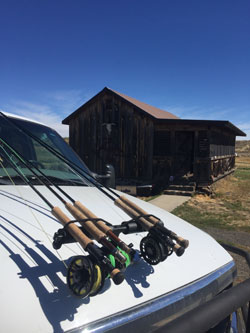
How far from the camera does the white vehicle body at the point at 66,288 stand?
1255mm

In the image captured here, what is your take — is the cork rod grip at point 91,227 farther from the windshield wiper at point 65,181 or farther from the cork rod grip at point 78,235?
the windshield wiper at point 65,181

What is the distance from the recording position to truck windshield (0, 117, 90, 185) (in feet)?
9.46

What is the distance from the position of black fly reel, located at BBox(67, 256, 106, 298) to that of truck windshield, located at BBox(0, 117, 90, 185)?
5.29 ft

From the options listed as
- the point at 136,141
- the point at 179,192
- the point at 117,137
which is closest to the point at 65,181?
the point at 179,192

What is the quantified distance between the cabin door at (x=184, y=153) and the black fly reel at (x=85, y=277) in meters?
13.8

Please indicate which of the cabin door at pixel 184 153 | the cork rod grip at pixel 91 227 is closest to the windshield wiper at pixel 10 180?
the cork rod grip at pixel 91 227

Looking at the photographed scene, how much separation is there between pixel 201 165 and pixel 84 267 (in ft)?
43.7

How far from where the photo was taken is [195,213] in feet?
31.5

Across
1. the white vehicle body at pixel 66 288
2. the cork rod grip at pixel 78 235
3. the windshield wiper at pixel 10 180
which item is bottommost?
the white vehicle body at pixel 66 288

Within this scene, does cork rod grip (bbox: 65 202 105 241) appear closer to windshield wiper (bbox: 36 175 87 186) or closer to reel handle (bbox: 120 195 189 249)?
reel handle (bbox: 120 195 189 249)

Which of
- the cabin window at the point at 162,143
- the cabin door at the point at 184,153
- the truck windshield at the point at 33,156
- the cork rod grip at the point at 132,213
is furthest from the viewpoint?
the cabin door at the point at 184,153

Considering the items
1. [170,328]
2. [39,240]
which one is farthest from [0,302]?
[170,328]

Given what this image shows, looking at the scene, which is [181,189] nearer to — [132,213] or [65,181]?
[65,181]

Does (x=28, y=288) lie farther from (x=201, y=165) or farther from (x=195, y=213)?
(x=201, y=165)
